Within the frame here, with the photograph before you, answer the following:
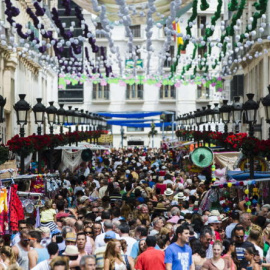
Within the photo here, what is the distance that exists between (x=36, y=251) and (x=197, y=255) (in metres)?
2.09

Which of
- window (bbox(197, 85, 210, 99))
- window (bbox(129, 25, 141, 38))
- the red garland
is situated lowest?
the red garland

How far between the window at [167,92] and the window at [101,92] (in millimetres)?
4685

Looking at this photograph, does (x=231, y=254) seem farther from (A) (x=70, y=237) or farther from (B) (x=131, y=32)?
(B) (x=131, y=32)

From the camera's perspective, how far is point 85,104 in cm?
8469

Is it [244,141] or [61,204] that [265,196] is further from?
[61,204]

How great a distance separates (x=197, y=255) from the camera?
12594mm

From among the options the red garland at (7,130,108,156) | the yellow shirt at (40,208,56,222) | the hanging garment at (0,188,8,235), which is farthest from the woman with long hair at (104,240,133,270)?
the red garland at (7,130,108,156)

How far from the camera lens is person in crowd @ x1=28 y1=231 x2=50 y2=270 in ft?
40.4

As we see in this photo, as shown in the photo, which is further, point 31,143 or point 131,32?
point 131,32

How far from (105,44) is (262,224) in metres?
68.9

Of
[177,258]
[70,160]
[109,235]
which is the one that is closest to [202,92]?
[70,160]

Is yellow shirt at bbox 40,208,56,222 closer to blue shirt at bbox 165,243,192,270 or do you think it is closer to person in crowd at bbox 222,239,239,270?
person in crowd at bbox 222,239,239,270

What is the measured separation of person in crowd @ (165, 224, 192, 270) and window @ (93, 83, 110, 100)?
72784 millimetres

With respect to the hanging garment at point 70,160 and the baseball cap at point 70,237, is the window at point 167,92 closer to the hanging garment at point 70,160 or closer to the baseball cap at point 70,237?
the hanging garment at point 70,160
